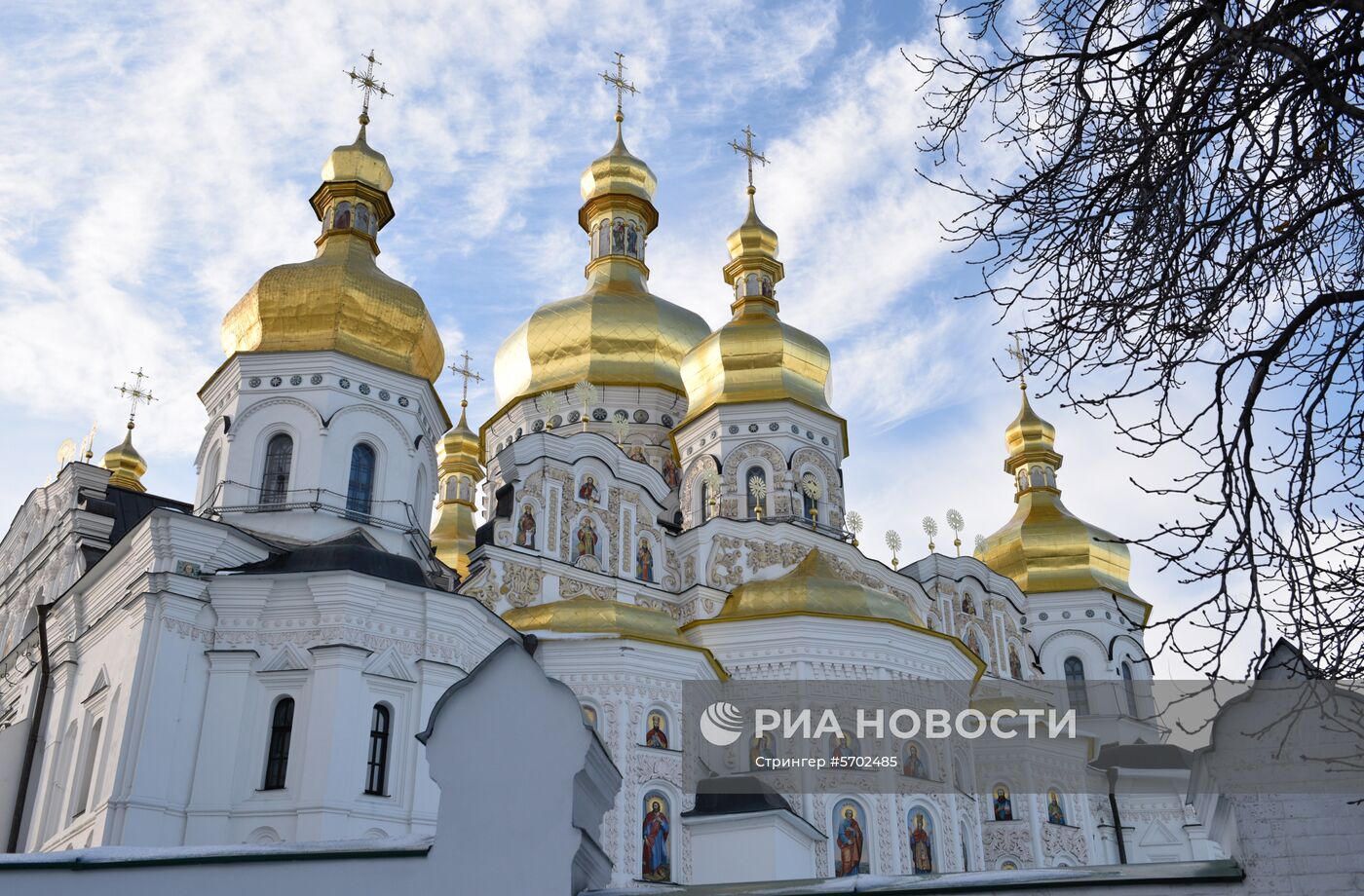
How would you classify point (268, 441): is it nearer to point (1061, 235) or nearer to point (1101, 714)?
point (1061, 235)

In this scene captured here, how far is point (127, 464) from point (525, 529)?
11868 mm

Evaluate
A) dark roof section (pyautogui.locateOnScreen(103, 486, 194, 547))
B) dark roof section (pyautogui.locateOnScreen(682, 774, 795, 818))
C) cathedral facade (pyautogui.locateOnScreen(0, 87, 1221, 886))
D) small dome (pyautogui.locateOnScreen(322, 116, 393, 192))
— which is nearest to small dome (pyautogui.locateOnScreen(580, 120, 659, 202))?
cathedral facade (pyautogui.locateOnScreen(0, 87, 1221, 886))

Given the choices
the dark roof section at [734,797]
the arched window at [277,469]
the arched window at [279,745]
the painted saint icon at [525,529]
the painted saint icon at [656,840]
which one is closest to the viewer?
the arched window at [279,745]

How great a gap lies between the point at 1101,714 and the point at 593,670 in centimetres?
1554

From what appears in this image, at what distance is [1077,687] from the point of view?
1214 inches

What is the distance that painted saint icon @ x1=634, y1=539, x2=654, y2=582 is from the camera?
23578mm

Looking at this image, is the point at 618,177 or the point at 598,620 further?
the point at 618,177

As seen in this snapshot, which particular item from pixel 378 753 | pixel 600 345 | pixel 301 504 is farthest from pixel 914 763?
pixel 600 345

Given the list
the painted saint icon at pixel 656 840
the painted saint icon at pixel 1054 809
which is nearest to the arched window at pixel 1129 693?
the painted saint icon at pixel 1054 809

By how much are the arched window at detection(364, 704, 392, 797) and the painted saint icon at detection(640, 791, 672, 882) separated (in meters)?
3.90

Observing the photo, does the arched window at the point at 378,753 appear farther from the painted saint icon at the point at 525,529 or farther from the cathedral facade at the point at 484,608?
the painted saint icon at the point at 525,529

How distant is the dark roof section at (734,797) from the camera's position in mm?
17203

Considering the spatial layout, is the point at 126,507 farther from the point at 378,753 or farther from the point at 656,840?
the point at 656,840

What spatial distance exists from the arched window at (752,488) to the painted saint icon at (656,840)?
Answer: 8194 mm
